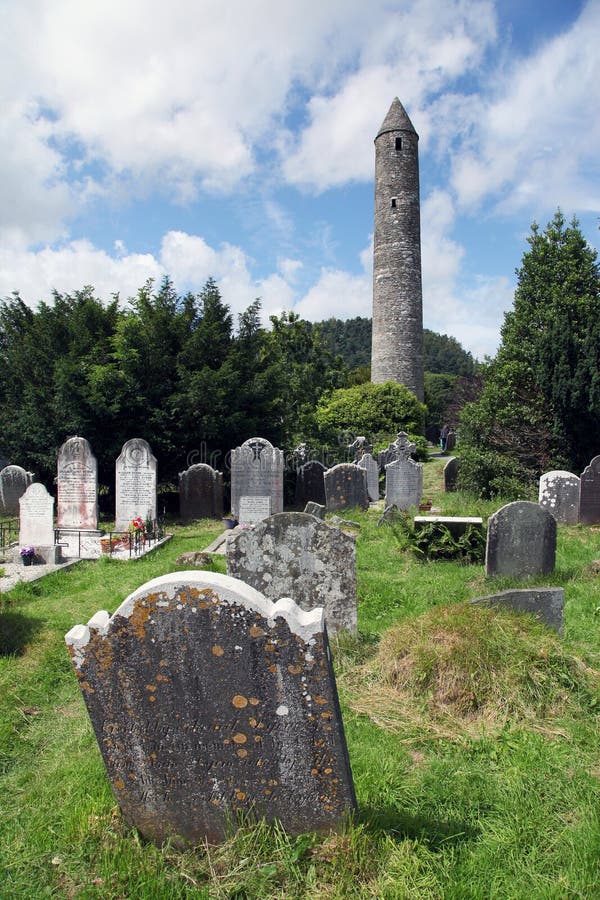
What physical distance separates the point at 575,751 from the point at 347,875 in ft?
6.37

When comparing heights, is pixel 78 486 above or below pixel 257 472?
below

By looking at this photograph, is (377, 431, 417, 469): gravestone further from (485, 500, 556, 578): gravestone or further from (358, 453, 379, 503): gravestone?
(485, 500, 556, 578): gravestone

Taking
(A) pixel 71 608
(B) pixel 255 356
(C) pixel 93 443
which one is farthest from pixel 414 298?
(A) pixel 71 608

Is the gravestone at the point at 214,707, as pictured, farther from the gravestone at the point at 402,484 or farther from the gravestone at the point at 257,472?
the gravestone at the point at 402,484

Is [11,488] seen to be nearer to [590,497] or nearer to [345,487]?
[345,487]

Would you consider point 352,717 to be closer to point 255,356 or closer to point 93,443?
point 93,443

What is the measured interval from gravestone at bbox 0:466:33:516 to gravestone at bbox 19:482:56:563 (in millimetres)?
5571

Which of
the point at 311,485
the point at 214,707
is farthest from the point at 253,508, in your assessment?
the point at 214,707

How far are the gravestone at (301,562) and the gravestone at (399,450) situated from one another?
9879 mm

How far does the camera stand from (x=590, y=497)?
40.5ft

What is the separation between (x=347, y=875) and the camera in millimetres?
2330

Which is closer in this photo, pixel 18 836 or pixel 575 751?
pixel 18 836

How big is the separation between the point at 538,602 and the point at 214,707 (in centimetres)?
355

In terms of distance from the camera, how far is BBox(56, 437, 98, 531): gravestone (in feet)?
40.2
